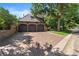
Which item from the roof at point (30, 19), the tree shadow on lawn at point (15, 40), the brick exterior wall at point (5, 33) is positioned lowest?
the tree shadow on lawn at point (15, 40)

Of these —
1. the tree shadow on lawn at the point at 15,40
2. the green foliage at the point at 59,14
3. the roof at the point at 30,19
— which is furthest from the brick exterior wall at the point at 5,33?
the green foliage at the point at 59,14

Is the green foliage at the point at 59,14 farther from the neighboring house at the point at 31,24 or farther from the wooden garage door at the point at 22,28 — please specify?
the wooden garage door at the point at 22,28

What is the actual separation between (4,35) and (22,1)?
557mm

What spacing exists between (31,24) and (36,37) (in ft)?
0.67

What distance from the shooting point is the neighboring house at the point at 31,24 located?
205 inches

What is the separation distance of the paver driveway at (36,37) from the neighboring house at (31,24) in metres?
0.06

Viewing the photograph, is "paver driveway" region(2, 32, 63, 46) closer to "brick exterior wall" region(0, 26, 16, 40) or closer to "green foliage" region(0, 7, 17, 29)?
"brick exterior wall" region(0, 26, 16, 40)

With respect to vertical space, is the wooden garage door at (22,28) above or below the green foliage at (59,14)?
below

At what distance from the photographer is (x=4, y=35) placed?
205 inches

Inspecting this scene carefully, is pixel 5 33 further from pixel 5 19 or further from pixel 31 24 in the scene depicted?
pixel 31 24

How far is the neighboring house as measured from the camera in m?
5.21

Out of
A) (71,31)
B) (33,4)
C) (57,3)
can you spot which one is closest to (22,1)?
(33,4)

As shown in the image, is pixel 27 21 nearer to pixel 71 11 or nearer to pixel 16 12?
pixel 16 12

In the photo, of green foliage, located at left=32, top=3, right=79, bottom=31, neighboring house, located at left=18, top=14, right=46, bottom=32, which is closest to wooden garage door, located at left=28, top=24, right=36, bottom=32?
neighboring house, located at left=18, top=14, right=46, bottom=32
